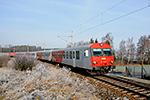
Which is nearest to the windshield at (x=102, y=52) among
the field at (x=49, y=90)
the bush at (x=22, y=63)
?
the field at (x=49, y=90)

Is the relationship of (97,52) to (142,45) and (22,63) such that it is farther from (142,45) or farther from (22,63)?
(142,45)

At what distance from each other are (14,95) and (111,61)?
28.7 ft

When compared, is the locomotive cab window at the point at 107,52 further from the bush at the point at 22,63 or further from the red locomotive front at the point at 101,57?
the bush at the point at 22,63

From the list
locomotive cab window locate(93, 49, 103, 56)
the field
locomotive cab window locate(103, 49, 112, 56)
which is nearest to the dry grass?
the field

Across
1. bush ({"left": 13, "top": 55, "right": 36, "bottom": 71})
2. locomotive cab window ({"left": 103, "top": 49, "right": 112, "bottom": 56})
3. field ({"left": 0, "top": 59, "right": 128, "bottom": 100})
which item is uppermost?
locomotive cab window ({"left": 103, "top": 49, "right": 112, "bottom": 56})

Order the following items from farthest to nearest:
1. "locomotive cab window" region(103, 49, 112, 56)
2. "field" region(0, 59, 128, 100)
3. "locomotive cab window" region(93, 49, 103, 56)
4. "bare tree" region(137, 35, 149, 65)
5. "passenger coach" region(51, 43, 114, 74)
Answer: "bare tree" region(137, 35, 149, 65) < "locomotive cab window" region(103, 49, 112, 56) < "locomotive cab window" region(93, 49, 103, 56) < "passenger coach" region(51, 43, 114, 74) < "field" region(0, 59, 128, 100)

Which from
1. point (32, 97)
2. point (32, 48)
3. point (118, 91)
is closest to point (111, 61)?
point (118, 91)

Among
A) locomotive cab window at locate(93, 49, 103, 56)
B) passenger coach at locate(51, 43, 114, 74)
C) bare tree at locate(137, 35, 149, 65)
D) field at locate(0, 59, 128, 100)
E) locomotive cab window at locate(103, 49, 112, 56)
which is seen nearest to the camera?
field at locate(0, 59, 128, 100)

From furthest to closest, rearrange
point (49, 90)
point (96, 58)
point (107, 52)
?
point (107, 52) < point (96, 58) < point (49, 90)

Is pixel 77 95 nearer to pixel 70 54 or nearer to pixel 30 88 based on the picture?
pixel 30 88

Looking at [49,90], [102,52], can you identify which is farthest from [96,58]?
[49,90]

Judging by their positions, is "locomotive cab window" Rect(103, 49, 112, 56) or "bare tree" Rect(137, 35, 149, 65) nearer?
"locomotive cab window" Rect(103, 49, 112, 56)

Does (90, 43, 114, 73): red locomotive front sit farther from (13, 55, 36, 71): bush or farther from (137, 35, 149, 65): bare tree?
(137, 35, 149, 65): bare tree

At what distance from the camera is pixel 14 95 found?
4746mm
